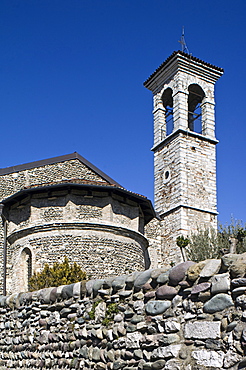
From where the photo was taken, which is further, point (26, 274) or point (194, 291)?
point (26, 274)

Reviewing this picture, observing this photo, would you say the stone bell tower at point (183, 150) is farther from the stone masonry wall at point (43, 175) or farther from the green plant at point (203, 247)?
→ the stone masonry wall at point (43, 175)

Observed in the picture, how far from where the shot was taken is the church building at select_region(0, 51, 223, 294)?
17672mm

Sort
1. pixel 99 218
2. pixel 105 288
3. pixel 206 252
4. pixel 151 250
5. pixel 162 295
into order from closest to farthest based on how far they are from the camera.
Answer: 1. pixel 162 295
2. pixel 105 288
3. pixel 99 218
4. pixel 206 252
5. pixel 151 250

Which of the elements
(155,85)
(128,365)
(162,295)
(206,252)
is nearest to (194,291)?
(162,295)

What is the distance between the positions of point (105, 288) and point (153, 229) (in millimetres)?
19663

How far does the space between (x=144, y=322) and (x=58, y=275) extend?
388 inches

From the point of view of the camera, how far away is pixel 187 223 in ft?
85.1

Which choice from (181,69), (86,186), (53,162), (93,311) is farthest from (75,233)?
(181,69)

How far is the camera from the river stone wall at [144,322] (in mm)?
4844

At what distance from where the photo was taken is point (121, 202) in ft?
61.8

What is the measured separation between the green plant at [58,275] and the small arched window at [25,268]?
168cm

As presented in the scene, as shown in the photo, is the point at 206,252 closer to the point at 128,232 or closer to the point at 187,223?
the point at 187,223

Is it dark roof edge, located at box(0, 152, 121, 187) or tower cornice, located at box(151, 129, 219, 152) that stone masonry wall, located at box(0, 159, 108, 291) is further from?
tower cornice, located at box(151, 129, 219, 152)

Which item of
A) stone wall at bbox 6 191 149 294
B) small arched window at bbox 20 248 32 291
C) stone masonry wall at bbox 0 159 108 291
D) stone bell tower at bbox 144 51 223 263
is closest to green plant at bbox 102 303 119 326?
stone wall at bbox 6 191 149 294
